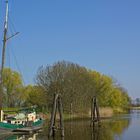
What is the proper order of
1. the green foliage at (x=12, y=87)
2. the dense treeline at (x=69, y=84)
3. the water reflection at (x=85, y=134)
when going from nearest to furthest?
the water reflection at (x=85, y=134) < the dense treeline at (x=69, y=84) < the green foliage at (x=12, y=87)

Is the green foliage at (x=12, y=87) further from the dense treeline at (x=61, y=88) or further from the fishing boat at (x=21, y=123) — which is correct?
the fishing boat at (x=21, y=123)

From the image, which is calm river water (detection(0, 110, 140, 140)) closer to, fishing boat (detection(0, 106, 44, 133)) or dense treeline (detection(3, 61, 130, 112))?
fishing boat (detection(0, 106, 44, 133))

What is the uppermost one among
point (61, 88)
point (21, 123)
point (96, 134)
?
point (61, 88)

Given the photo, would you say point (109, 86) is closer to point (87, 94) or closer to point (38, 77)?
point (87, 94)

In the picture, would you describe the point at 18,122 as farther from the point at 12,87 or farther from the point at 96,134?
the point at 12,87

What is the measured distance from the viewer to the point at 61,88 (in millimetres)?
83812

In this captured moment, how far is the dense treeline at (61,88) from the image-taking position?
84.4 metres

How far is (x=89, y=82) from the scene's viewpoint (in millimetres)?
93000

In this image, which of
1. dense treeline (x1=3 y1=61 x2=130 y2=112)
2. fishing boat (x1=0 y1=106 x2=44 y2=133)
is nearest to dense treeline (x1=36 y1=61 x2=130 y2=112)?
dense treeline (x1=3 y1=61 x2=130 y2=112)

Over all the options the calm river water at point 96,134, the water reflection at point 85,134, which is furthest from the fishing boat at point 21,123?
the calm river water at point 96,134

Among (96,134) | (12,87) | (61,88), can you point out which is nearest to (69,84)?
(61,88)

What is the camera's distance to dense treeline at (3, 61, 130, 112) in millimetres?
84438

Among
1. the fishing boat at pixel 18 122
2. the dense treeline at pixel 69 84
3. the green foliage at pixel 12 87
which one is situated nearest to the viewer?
the fishing boat at pixel 18 122

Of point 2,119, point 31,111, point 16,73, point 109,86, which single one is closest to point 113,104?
point 109,86
